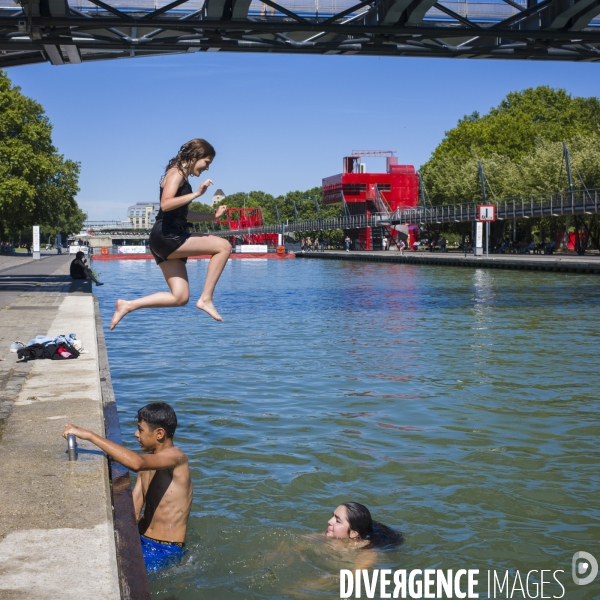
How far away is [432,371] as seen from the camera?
15.9m

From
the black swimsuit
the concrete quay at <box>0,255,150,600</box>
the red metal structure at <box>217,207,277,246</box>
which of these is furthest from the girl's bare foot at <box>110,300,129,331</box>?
the red metal structure at <box>217,207,277,246</box>

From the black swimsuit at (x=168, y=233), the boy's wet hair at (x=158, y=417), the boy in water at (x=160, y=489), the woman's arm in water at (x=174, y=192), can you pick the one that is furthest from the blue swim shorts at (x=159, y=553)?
the woman's arm in water at (x=174, y=192)

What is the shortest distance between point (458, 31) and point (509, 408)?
383 inches

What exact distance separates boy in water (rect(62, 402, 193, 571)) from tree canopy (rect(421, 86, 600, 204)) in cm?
6106

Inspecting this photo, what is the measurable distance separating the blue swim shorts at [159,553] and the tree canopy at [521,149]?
6111 centimetres

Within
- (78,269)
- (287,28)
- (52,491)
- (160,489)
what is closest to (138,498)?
(160,489)

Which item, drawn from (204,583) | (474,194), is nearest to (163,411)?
(204,583)

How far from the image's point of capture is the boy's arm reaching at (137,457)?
6113mm

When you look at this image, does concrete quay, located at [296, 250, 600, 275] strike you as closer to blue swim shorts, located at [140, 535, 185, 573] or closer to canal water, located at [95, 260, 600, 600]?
canal water, located at [95, 260, 600, 600]

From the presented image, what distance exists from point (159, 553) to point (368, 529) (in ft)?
5.64

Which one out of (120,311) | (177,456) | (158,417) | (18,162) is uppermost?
(18,162)

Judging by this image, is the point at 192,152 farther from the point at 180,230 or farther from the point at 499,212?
Answer: the point at 499,212

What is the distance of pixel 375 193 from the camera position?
117625 mm

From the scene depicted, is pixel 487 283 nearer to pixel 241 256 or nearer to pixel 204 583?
pixel 204 583
